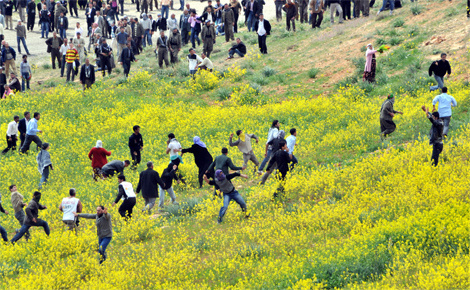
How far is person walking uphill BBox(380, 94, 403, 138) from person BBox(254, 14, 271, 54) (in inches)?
475

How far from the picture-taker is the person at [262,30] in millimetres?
26797

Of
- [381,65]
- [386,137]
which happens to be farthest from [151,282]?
[381,65]

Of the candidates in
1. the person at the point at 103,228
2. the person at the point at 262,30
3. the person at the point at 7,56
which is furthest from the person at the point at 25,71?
the person at the point at 103,228

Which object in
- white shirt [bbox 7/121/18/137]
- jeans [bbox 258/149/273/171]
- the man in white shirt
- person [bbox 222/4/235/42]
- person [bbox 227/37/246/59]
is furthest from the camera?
person [bbox 222/4/235/42]

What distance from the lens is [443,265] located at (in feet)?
29.1

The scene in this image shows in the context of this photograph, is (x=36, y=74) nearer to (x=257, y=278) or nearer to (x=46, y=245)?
(x=46, y=245)

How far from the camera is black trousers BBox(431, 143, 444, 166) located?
1304 cm

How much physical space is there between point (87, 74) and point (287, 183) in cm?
1476

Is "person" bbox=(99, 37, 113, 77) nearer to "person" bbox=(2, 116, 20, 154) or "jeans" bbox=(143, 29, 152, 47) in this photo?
"jeans" bbox=(143, 29, 152, 47)

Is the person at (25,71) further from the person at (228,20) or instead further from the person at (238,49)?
the person at (228,20)

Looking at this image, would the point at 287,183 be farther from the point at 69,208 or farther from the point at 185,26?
the point at 185,26

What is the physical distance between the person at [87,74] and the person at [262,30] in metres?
8.25

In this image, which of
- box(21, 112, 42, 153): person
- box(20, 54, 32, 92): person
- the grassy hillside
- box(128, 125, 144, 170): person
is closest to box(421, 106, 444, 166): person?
the grassy hillside

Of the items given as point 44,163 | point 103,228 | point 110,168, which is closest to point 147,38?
point 44,163
